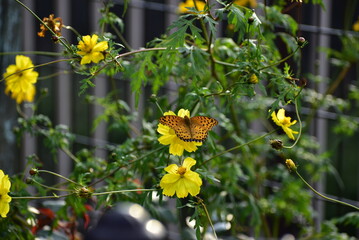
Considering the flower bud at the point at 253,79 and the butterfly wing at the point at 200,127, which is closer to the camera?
the butterfly wing at the point at 200,127

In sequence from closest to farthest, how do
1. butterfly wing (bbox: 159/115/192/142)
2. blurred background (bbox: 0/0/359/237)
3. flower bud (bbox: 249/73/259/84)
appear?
1. butterfly wing (bbox: 159/115/192/142)
2. flower bud (bbox: 249/73/259/84)
3. blurred background (bbox: 0/0/359/237)

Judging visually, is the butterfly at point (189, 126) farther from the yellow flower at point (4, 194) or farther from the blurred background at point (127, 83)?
the blurred background at point (127, 83)

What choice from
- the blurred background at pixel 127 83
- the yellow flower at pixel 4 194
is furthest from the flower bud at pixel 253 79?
the blurred background at pixel 127 83

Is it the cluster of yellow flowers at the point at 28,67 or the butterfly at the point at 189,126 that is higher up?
the cluster of yellow flowers at the point at 28,67

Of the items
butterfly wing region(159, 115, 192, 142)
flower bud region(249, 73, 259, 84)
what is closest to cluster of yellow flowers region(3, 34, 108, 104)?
butterfly wing region(159, 115, 192, 142)

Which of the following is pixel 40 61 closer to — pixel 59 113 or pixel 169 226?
pixel 59 113

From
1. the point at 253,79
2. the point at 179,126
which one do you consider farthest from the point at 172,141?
the point at 253,79

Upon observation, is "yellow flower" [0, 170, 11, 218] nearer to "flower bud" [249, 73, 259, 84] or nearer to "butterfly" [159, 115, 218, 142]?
"butterfly" [159, 115, 218, 142]
